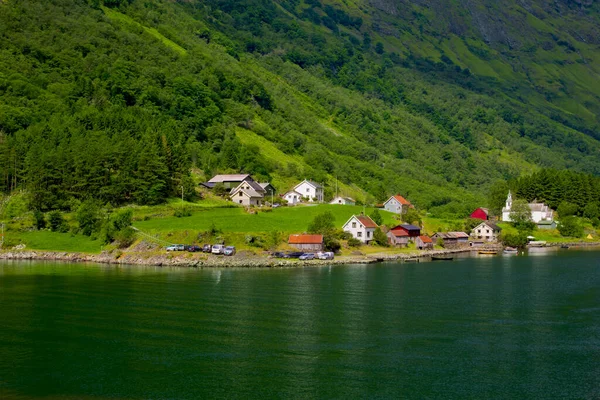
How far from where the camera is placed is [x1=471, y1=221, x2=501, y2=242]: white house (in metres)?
144

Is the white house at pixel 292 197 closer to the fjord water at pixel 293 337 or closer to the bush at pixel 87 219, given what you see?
the bush at pixel 87 219

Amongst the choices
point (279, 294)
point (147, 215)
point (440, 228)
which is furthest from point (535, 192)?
point (279, 294)

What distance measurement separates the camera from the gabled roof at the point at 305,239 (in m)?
106

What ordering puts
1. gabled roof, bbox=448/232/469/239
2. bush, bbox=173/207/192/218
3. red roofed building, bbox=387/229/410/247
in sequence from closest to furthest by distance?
bush, bbox=173/207/192/218 < red roofed building, bbox=387/229/410/247 < gabled roof, bbox=448/232/469/239

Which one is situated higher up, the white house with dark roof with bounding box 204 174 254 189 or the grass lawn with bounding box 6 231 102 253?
the white house with dark roof with bounding box 204 174 254 189

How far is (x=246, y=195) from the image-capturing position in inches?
5399

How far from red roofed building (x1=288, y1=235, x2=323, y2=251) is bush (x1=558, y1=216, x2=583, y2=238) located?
72930mm

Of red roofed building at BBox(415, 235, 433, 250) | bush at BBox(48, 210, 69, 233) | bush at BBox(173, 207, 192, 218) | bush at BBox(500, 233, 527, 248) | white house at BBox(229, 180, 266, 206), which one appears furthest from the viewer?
bush at BBox(500, 233, 527, 248)

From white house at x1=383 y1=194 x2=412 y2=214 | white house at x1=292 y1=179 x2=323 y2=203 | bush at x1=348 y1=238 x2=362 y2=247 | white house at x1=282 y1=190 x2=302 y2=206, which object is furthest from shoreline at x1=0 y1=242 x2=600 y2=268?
white house at x1=292 y1=179 x2=323 y2=203

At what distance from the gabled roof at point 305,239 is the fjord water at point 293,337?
66.6 feet

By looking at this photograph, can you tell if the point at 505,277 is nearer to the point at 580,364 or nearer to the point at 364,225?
the point at 364,225

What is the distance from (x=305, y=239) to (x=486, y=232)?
179 ft

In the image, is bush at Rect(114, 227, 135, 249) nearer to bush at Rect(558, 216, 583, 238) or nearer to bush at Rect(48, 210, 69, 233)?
bush at Rect(48, 210, 69, 233)

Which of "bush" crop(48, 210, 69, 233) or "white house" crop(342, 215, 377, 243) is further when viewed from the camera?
"white house" crop(342, 215, 377, 243)
